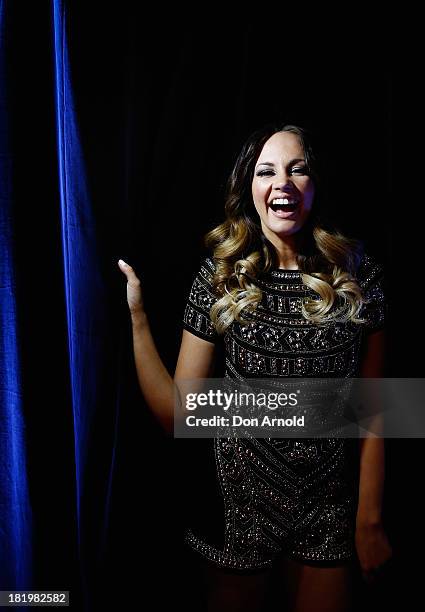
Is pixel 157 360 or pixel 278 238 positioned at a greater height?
pixel 278 238

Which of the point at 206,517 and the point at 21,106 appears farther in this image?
the point at 206,517

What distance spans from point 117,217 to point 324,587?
97 cm

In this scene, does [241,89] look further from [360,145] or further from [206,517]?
[206,517]

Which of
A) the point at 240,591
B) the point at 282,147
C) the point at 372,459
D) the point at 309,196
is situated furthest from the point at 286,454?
the point at 282,147

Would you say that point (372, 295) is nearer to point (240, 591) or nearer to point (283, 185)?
point (283, 185)

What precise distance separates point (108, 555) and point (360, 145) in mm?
1191

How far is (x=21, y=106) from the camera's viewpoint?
46.3 inches

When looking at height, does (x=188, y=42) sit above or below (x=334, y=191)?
above

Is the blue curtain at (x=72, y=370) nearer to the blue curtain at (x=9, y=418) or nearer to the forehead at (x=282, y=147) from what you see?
the blue curtain at (x=9, y=418)

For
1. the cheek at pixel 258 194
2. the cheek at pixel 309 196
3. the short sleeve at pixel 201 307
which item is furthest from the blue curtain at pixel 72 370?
the cheek at pixel 309 196

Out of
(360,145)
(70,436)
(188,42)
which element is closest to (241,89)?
(188,42)

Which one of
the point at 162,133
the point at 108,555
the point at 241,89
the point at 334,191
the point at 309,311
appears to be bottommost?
the point at 108,555

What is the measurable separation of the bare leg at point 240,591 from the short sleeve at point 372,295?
2.09 feet

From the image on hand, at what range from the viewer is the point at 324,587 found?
1.17 m
